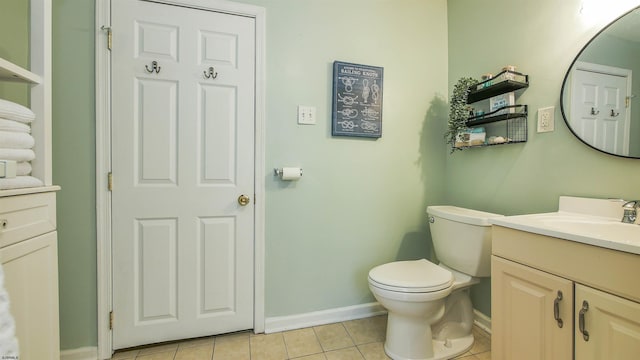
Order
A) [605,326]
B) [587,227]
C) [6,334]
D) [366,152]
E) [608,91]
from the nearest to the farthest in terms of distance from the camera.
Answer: [6,334], [605,326], [587,227], [608,91], [366,152]

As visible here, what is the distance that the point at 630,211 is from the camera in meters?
1.06

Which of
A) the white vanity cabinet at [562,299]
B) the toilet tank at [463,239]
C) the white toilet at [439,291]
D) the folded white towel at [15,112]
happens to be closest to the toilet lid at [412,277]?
the white toilet at [439,291]

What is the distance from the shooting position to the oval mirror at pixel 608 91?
1.10 meters

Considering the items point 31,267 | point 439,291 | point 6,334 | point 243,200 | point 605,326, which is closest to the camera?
point 6,334

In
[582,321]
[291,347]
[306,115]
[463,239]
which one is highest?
[306,115]

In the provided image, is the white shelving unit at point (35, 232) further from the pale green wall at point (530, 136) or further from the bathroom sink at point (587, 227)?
the pale green wall at point (530, 136)

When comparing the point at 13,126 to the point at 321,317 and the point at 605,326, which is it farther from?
the point at 605,326

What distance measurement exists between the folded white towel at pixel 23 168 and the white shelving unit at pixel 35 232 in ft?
0.10

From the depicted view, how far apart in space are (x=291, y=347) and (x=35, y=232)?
1.28 m

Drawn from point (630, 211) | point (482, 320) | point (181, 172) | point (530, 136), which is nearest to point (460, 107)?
point (530, 136)

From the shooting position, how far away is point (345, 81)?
1.73 meters

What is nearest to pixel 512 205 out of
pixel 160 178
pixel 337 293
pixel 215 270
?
pixel 337 293

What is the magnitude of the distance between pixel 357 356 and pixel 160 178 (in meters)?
1.46

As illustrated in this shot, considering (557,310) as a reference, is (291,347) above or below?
below
